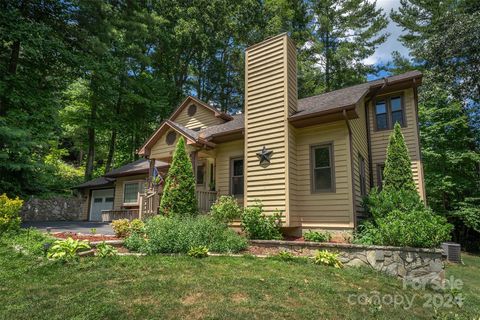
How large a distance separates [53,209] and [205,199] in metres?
11.9

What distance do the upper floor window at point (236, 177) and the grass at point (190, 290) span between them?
4.49 m

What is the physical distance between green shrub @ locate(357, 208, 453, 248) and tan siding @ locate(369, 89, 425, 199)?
13.7 ft

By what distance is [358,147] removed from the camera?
973cm

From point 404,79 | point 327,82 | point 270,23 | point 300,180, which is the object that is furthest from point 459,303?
point 270,23

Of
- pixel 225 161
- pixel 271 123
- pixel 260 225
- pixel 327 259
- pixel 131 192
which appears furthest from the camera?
pixel 131 192

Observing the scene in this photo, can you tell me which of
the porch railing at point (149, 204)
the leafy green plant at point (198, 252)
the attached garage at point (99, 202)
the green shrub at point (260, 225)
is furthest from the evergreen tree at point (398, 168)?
the attached garage at point (99, 202)

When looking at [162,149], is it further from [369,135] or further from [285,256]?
[369,135]

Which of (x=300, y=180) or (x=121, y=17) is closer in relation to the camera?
(x=300, y=180)

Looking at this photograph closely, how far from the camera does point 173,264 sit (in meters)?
5.61

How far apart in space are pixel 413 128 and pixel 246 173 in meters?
6.63

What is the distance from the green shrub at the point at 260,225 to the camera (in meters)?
8.17

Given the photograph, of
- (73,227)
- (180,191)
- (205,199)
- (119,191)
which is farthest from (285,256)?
(119,191)

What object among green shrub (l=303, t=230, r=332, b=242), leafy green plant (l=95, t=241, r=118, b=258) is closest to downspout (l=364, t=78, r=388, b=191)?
green shrub (l=303, t=230, r=332, b=242)

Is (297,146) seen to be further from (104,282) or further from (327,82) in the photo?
(327,82)
